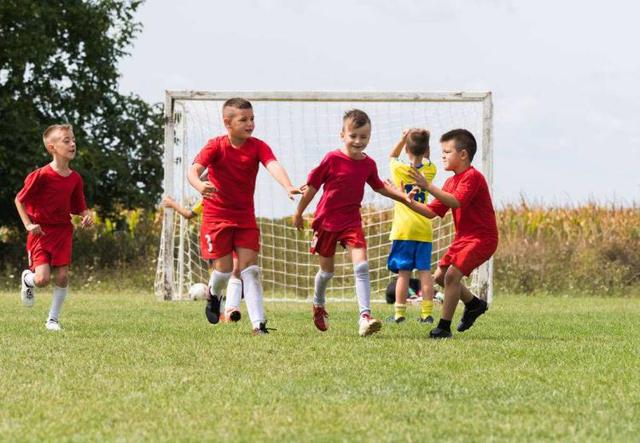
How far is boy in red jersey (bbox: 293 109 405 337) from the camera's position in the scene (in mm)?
9289

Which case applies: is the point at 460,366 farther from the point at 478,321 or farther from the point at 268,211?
the point at 268,211

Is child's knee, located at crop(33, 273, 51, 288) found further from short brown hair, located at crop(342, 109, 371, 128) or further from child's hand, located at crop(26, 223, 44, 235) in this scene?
short brown hair, located at crop(342, 109, 371, 128)

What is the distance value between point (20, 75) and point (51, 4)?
176 cm

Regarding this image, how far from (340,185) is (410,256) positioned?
2.58m

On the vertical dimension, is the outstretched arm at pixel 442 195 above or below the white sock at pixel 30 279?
above

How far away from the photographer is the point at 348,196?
9445 millimetres

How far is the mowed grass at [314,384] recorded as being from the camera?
5180 mm

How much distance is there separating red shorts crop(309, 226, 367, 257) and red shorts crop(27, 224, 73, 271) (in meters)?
2.33

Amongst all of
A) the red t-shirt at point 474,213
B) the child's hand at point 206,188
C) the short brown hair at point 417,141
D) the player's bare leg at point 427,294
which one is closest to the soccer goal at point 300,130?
the player's bare leg at point 427,294

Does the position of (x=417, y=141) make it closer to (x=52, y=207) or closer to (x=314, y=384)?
(x=52, y=207)

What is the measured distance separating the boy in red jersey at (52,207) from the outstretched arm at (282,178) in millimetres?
1895

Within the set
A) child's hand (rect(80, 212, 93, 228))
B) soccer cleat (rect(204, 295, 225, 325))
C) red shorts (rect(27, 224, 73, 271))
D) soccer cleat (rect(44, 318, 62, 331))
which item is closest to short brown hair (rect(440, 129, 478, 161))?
soccer cleat (rect(204, 295, 225, 325))

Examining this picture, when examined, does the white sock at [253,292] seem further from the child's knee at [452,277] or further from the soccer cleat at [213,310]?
the child's knee at [452,277]

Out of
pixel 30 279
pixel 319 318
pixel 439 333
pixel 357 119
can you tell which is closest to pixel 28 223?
pixel 30 279
